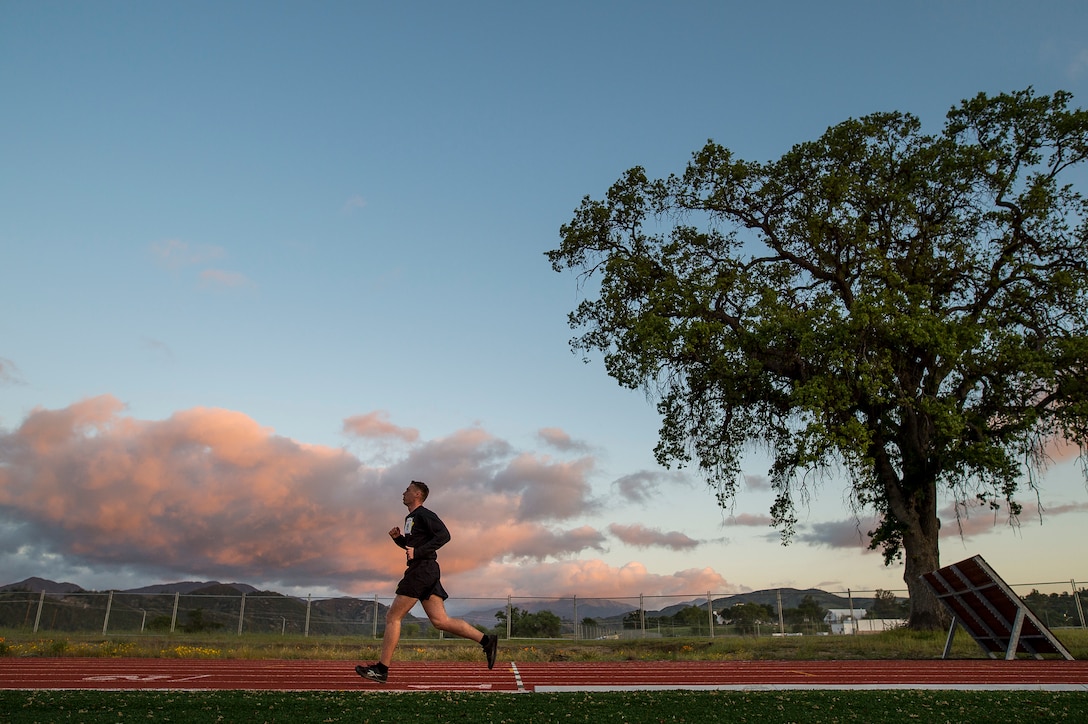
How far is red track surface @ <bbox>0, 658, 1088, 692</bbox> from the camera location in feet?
28.6

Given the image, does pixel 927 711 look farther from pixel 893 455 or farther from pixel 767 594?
pixel 767 594

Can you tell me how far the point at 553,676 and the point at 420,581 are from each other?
3.36m

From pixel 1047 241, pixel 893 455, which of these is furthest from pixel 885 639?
pixel 1047 241

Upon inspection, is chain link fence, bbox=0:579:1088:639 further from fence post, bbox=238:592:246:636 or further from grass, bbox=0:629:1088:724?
grass, bbox=0:629:1088:724

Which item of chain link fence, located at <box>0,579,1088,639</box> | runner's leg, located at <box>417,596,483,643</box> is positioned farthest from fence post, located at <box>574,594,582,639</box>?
runner's leg, located at <box>417,596,483,643</box>

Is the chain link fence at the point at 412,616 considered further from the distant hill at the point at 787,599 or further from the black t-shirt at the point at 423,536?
the black t-shirt at the point at 423,536

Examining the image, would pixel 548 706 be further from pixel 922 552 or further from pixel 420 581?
pixel 922 552

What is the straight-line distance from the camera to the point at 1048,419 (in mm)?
20844

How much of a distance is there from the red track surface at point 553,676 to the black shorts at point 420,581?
1017 mm

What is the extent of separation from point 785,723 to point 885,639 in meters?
16.1

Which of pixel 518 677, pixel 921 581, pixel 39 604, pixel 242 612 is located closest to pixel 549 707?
pixel 518 677

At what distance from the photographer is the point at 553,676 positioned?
10406 mm

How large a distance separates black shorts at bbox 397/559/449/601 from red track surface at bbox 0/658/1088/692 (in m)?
1.02

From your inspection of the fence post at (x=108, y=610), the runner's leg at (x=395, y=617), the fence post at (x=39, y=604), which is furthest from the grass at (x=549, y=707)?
the fence post at (x=39, y=604)
